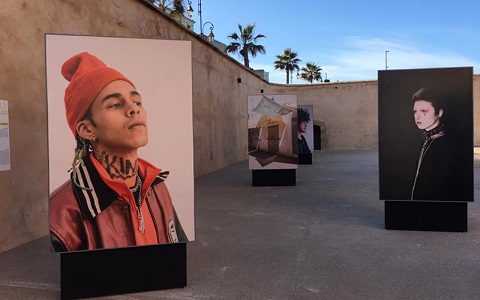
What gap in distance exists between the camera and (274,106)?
433 inches

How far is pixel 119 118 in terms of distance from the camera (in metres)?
3.56

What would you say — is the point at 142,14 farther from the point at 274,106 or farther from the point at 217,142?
the point at 217,142

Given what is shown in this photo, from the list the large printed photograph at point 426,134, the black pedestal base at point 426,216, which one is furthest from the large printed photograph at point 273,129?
the large printed photograph at point 426,134

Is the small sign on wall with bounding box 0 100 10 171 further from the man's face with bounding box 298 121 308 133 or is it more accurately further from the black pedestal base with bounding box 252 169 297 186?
the man's face with bounding box 298 121 308 133

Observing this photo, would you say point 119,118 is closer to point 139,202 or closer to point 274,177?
point 139,202

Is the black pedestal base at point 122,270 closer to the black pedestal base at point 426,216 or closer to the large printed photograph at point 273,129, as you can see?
the black pedestal base at point 426,216

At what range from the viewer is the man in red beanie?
344 cm

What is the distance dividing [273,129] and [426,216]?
5602mm

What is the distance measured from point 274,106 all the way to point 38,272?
25.3ft

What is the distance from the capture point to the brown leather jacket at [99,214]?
3.43 metres

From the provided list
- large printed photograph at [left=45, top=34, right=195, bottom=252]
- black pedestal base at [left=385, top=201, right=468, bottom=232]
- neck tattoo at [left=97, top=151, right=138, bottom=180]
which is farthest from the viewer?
black pedestal base at [left=385, top=201, right=468, bottom=232]

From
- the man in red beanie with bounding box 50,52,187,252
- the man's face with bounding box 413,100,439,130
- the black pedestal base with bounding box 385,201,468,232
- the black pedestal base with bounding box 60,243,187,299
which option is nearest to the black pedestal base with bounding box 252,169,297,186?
the black pedestal base with bounding box 385,201,468,232

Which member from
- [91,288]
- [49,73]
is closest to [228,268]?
[91,288]

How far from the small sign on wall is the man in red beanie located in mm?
2290
